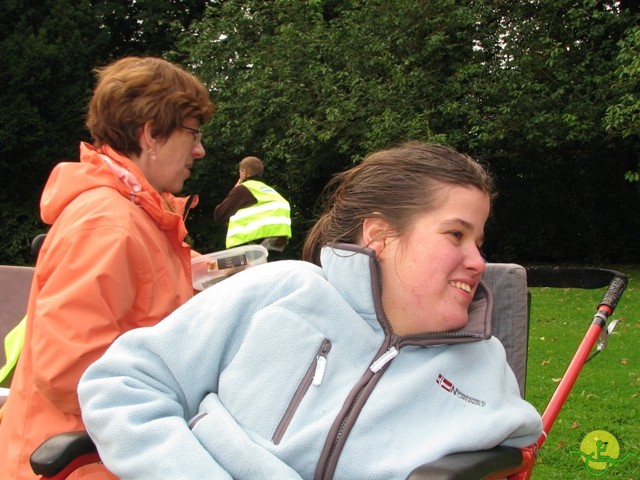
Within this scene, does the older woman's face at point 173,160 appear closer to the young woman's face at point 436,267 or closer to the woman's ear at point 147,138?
the woman's ear at point 147,138

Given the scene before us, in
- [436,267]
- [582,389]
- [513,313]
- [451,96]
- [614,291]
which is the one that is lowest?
[582,389]

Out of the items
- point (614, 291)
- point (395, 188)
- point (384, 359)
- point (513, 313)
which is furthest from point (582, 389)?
point (384, 359)

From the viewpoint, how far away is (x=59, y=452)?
185 centimetres

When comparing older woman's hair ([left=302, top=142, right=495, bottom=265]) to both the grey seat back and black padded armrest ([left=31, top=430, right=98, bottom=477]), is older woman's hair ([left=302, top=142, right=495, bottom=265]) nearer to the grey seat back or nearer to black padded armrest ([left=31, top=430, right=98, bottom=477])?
the grey seat back

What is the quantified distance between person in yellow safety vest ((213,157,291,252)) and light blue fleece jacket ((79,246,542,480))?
6.13m

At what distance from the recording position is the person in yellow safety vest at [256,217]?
8.20 metres

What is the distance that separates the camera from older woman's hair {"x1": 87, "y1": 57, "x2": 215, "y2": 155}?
2443 millimetres

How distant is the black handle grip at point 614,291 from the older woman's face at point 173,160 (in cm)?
145

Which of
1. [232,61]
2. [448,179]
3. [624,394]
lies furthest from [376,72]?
[448,179]

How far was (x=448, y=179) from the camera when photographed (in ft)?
6.88

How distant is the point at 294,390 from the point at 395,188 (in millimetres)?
608

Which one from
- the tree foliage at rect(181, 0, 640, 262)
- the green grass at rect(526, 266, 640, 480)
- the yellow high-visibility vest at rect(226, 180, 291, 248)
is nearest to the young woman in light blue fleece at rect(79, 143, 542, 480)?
the green grass at rect(526, 266, 640, 480)

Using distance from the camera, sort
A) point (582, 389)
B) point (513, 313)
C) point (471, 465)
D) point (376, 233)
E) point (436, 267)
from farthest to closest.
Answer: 1. point (582, 389)
2. point (513, 313)
3. point (376, 233)
4. point (436, 267)
5. point (471, 465)

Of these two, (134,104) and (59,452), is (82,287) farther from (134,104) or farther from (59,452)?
(134,104)
